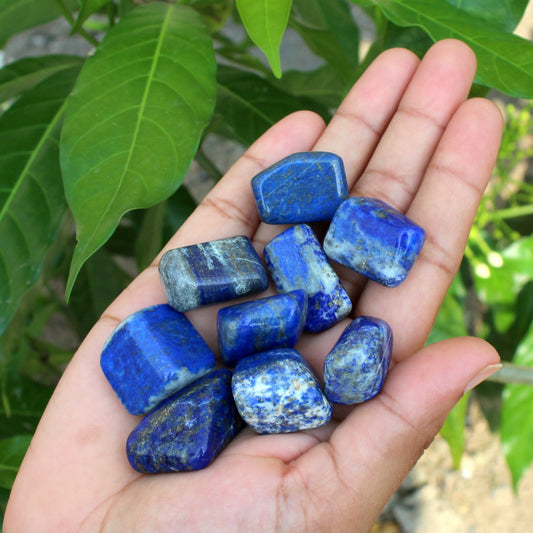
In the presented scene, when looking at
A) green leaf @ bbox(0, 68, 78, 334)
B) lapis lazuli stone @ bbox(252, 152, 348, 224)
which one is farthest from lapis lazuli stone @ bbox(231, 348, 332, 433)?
green leaf @ bbox(0, 68, 78, 334)

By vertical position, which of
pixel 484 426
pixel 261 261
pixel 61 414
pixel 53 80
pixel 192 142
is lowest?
pixel 484 426

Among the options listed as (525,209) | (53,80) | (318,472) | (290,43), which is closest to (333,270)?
(318,472)

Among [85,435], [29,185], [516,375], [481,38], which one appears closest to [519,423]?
[516,375]

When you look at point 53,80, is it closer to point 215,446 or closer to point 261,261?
point 261,261

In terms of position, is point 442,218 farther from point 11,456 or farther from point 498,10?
point 11,456

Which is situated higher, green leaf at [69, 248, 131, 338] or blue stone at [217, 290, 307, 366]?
blue stone at [217, 290, 307, 366]

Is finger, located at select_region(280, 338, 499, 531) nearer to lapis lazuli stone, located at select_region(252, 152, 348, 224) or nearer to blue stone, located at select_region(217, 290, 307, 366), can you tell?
blue stone, located at select_region(217, 290, 307, 366)

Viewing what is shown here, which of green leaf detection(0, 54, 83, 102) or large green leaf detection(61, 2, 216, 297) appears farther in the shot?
green leaf detection(0, 54, 83, 102)

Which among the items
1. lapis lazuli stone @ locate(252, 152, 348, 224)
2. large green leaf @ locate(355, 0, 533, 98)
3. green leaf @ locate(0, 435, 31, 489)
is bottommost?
green leaf @ locate(0, 435, 31, 489)
